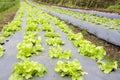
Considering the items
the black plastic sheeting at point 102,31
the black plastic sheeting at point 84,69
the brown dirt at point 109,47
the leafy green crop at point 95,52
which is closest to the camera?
the black plastic sheeting at point 84,69

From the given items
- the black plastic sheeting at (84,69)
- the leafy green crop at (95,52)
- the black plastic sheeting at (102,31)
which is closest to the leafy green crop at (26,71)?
the black plastic sheeting at (84,69)

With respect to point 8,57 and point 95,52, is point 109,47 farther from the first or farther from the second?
point 8,57

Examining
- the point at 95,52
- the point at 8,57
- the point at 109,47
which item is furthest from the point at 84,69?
the point at 109,47

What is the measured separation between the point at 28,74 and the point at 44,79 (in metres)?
0.33

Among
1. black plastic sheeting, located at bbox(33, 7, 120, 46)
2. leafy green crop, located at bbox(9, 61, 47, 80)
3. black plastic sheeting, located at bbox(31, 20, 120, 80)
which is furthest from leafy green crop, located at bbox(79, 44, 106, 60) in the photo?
black plastic sheeting, located at bbox(33, 7, 120, 46)

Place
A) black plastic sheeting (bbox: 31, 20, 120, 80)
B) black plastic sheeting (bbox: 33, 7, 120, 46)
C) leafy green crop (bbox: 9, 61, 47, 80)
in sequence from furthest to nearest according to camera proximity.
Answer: black plastic sheeting (bbox: 33, 7, 120, 46) < black plastic sheeting (bbox: 31, 20, 120, 80) < leafy green crop (bbox: 9, 61, 47, 80)

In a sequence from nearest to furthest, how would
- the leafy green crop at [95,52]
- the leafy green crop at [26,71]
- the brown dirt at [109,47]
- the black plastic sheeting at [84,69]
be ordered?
the leafy green crop at [26,71]
the black plastic sheeting at [84,69]
the leafy green crop at [95,52]
the brown dirt at [109,47]

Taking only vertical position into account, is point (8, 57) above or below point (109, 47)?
above

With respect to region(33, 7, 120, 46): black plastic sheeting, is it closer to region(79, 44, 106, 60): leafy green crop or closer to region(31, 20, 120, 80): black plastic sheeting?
region(79, 44, 106, 60): leafy green crop

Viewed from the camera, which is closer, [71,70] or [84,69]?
[71,70]

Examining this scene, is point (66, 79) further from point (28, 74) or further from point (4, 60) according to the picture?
point (4, 60)

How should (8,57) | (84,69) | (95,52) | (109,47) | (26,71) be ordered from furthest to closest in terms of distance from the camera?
(109,47)
(8,57)
(95,52)
(84,69)
(26,71)

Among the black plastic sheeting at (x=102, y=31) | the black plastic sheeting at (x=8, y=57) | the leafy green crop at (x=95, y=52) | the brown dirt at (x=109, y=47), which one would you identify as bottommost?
the brown dirt at (x=109, y=47)

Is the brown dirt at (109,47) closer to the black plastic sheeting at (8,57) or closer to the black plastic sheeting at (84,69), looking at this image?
the black plastic sheeting at (84,69)
